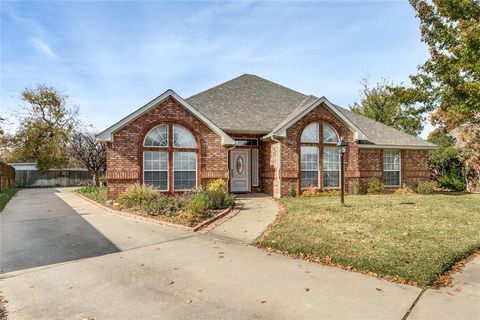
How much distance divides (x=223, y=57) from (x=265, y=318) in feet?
41.4

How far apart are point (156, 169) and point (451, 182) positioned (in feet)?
62.0

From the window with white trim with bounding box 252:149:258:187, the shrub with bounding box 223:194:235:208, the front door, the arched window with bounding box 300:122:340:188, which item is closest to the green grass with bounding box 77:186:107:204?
the shrub with bounding box 223:194:235:208

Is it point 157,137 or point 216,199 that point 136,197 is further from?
point 216,199

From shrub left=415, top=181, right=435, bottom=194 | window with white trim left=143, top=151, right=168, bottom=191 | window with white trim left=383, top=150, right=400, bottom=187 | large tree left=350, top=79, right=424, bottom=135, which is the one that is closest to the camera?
window with white trim left=143, top=151, right=168, bottom=191

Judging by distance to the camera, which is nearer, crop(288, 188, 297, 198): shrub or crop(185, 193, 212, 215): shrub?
crop(185, 193, 212, 215): shrub

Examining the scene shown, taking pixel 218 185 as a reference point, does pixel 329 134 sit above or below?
above

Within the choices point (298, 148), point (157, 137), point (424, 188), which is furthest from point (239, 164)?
point (424, 188)

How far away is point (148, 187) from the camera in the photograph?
43.7ft

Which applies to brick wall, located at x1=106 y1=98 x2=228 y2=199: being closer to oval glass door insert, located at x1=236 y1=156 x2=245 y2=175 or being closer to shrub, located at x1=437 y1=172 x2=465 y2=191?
oval glass door insert, located at x1=236 y1=156 x2=245 y2=175

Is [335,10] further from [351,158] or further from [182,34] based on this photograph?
[351,158]

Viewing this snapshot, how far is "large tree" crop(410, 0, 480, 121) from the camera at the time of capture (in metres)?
12.8

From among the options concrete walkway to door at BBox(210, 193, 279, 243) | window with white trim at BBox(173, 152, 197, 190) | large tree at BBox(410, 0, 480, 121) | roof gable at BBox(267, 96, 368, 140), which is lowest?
concrete walkway to door at BBox(210, 193, 279, 243)

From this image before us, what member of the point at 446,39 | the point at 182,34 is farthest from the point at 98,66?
the point at 446,39

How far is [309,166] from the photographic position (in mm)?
15984
